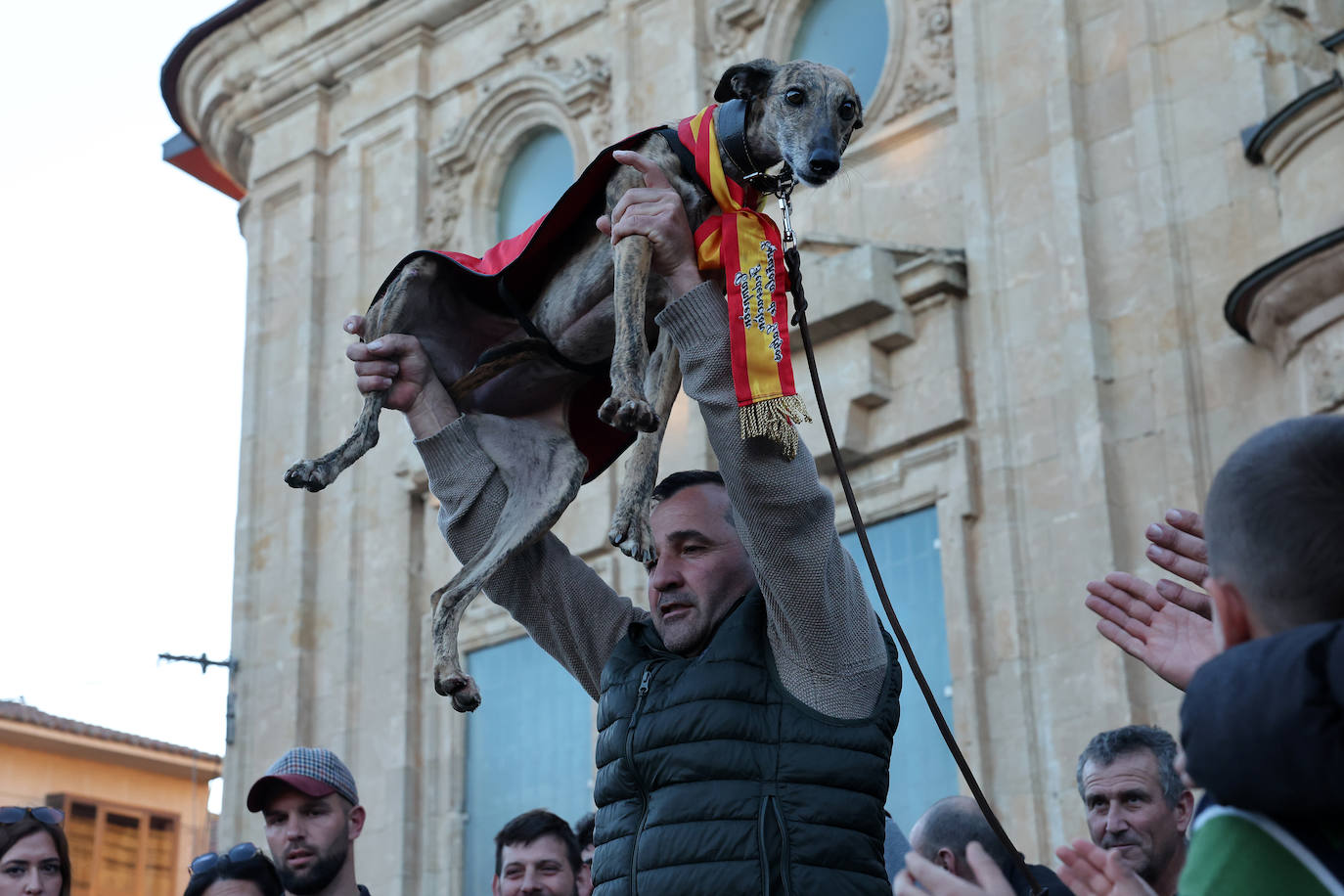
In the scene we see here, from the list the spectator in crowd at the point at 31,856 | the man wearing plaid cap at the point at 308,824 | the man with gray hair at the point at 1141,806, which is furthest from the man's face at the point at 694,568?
the spectator in crowd at the point at 31,856

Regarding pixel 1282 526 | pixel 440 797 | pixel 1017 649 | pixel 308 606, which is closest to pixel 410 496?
pixel 308 606

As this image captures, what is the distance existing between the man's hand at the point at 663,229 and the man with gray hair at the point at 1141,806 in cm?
→ 241

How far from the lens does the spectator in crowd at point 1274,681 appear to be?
7.48 feet

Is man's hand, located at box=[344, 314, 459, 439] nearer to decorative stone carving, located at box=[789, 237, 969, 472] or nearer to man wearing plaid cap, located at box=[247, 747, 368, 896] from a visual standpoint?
man wearing plaid cap, located at box=[247, 747, 368, 896]

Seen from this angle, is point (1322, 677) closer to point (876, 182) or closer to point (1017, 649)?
point (1017, 649)

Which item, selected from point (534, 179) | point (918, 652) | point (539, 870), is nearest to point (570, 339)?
point (539, 870)

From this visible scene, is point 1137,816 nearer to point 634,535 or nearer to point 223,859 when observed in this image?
point 634,535

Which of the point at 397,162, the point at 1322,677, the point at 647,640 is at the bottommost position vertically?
the point at 1322,677

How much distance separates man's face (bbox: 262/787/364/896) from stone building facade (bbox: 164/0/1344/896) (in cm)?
614

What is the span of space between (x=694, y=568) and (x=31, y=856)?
10.6ft

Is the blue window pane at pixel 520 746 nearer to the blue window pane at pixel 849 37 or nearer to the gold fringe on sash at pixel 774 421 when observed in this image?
the blue window pane at pixel 849 37

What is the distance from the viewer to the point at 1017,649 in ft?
40.9

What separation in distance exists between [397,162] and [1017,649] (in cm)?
904

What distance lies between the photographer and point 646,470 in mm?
5059
